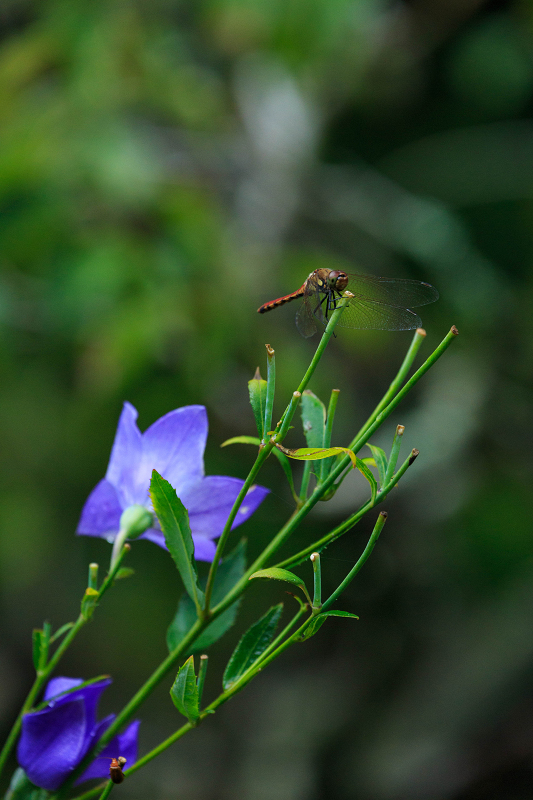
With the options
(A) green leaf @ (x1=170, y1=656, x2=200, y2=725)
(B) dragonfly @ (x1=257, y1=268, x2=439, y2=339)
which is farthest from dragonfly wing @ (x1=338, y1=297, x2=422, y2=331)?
(A) green leaf @ (x1=170, y1=656, x2=200, y2=725)

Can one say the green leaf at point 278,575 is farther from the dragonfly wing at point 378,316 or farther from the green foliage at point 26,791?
the dragonfly wing at point 378,316

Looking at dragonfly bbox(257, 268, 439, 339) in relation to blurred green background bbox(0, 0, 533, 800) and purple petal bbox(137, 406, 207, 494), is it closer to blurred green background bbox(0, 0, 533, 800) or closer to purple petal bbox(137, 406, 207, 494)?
purple petal bbox(137, 406, 207, 494)

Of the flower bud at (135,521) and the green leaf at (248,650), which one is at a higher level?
the flower bud at (135,521)

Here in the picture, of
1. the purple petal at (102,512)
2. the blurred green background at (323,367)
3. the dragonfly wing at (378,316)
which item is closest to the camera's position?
the purple petal at (102,512)

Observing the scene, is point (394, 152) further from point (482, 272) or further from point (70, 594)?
point (70, 594)

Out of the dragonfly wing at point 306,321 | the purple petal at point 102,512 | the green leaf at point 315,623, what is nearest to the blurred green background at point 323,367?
the dragonfly wing at point 306,321

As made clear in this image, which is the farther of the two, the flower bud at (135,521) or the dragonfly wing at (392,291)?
the dragonfly wing at (392,291)

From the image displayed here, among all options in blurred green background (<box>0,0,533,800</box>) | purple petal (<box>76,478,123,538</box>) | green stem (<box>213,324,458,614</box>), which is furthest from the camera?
blurred green background (<box>0,0,533,800</box>)

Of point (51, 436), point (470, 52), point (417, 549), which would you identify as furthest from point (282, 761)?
point (470, 52)
